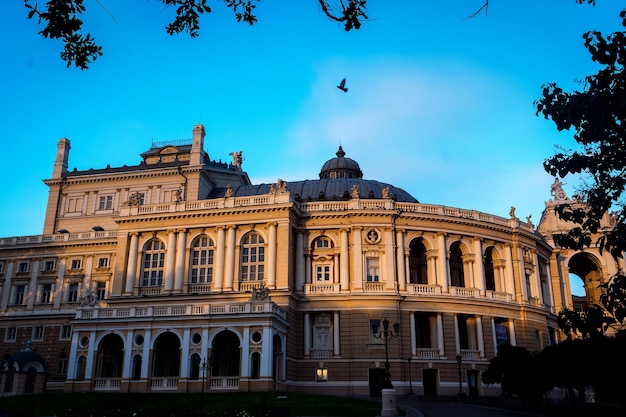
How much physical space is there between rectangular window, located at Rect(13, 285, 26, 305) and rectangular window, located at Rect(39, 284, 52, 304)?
253 centimetres

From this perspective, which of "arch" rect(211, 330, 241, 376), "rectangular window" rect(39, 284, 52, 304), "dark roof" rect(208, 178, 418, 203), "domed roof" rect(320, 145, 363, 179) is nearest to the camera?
"arch" rect(211, 330, 241, 376)

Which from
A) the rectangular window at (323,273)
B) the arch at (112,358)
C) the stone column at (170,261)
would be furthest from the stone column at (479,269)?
the arch at (112,358)

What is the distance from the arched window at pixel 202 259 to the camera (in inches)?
2354

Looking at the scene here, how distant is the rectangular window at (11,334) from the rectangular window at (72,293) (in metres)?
7.45

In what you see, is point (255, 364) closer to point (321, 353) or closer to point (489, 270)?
point (321, 353)

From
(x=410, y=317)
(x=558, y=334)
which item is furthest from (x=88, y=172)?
(x=558, y=334)

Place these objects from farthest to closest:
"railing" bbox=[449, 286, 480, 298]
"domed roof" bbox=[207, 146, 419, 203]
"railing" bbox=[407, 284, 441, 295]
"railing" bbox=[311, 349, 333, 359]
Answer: "domed roof" bbox=[207, 146, 419, 203], "railing" bbox=[449, 286, 480, 298], "railing" bbox=[407, 284, 441, 295], "railing" bbox=[311, 349, 333, 359]

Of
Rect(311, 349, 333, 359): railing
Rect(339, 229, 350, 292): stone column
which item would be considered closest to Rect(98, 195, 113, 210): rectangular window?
Rect(339, 229, 350, 292): stone column

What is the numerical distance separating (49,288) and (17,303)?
14.3 feet

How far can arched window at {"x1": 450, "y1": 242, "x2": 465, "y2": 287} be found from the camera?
2559 inches

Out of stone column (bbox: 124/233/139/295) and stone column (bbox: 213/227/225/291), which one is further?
stone column (bbox: 124/233/139/295)

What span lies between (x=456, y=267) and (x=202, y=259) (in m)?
27.9

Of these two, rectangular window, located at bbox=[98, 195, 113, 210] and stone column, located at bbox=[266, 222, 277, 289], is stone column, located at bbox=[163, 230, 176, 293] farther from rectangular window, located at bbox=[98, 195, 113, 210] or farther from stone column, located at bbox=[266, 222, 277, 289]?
rectangular window, located at bbox=[98, 195, 113, 210]

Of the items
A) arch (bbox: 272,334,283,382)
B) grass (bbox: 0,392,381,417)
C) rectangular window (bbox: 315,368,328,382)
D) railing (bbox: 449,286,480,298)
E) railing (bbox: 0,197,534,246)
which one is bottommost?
grass (bbox: 0,392,381,417)
